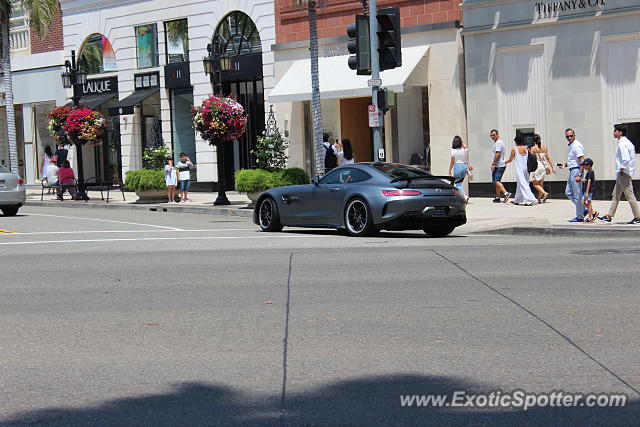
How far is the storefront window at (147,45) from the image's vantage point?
3800 centimetres

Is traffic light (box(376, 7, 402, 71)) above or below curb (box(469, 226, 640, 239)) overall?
above

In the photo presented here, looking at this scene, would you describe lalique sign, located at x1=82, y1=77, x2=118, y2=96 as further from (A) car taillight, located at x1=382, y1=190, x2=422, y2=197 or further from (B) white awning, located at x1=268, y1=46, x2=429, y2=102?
(A) car taillight, located at x1=382, y1=190, x2=422, y2=197

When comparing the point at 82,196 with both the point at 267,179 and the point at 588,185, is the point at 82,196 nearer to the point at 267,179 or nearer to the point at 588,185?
the point at 267,179

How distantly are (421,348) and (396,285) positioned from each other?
3.49 metres

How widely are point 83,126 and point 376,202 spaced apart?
18928 millimetres

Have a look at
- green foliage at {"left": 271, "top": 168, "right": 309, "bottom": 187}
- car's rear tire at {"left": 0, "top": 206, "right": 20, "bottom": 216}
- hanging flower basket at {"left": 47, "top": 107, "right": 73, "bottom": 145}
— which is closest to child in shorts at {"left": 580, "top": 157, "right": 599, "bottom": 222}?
green foliage at {"left": 271, "top": 168, "right": 309, "bottom": 187}

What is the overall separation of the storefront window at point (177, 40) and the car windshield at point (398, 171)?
65.8 ft

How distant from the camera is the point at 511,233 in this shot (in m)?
18.7

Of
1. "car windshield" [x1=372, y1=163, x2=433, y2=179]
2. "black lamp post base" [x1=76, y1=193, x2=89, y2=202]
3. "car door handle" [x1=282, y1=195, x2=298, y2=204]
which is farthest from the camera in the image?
"black lamp post base" [x1=76, y1=193, x2=89, y2=202]

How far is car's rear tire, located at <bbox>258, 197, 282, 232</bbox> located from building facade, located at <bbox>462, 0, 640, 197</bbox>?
33.3 ft

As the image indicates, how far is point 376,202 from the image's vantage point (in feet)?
56.7


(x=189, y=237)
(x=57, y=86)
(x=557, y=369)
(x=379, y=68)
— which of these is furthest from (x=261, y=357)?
(x=57, y=86)

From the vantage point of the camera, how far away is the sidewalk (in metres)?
18.1

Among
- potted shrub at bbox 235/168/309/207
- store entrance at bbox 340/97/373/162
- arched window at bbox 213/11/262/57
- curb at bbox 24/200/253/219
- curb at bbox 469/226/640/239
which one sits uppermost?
arched window at bbox 213/11/262/57
